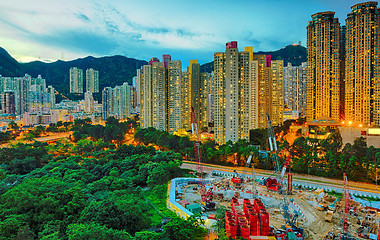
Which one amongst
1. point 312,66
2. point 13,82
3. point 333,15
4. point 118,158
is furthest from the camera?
point 13,82

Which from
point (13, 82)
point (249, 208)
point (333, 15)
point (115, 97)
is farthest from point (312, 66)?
point (13, 82)

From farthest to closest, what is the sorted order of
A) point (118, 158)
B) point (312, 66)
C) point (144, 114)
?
point (144, 114) < point (312, 66) < point (118, 158)

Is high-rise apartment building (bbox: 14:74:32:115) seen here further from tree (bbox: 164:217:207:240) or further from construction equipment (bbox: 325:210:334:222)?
construction equipment (bbox: 325:210:334:222)

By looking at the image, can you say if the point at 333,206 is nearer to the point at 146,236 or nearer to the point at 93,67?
the point at 146,236

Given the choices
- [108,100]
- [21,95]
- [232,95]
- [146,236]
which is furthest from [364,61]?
[21,95]

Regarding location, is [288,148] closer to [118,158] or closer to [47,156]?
[118,158]

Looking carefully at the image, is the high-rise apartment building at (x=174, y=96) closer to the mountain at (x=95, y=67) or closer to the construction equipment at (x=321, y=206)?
the construction equipment at (x=321, y=206)
